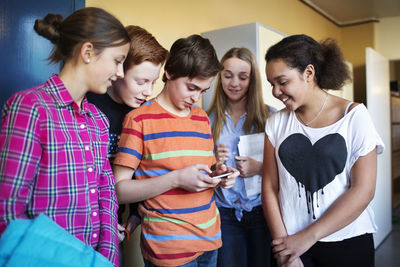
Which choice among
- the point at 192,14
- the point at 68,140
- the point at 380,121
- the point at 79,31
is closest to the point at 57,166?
the point at 68,140

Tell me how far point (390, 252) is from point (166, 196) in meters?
3.32

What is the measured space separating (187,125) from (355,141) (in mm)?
595

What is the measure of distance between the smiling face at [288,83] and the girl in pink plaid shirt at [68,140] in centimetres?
59

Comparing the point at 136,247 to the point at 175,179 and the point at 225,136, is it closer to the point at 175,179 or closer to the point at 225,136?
the point at 225,136

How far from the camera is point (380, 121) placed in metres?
3.91

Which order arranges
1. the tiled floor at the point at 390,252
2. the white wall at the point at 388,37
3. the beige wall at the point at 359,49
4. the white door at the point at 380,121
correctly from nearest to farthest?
the tiled floor at the point at 390,252, the white door at the point at 380,121, the white wall at the point at 388,37, the beige wall at the point at 359,49

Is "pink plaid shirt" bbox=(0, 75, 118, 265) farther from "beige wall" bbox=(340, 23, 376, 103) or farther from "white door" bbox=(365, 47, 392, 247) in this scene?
"beige wall" bbox=(340, 23, 376, 103)

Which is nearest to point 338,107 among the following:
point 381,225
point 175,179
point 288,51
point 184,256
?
point 288,51

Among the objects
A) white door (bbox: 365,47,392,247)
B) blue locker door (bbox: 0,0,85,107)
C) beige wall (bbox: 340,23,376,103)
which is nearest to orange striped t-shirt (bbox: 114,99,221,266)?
blue locker door (bbox: 0,0,85,107)

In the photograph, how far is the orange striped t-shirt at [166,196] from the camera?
42.9 inches

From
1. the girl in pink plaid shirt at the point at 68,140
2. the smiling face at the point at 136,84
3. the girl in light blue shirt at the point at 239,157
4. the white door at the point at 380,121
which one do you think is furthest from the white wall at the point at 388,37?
the girl in pink plaid shirt at the point at 68,140

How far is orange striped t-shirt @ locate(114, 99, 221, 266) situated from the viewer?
3.57 feet

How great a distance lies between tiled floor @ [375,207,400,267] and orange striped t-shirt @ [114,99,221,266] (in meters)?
2.75

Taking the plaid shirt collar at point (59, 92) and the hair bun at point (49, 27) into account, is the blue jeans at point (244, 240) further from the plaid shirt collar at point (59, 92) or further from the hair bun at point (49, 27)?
the hair bun at point (49, 27)
